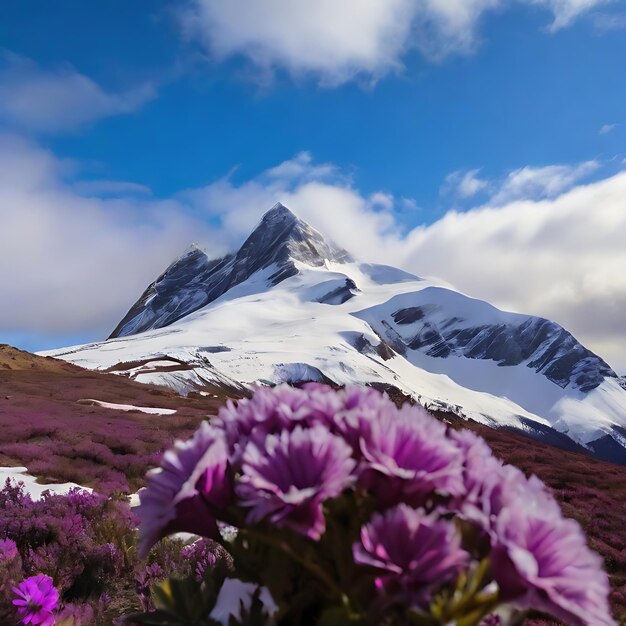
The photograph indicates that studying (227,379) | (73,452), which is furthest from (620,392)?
(73,452)

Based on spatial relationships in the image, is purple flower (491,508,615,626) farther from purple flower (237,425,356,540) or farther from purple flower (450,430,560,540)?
purple flower (237,425,356,540)

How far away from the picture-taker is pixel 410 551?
1270 mm

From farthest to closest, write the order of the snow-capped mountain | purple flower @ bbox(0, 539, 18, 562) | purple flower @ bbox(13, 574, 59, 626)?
1. the snow-capped mountain
2. purple flower @ bbox(0, 539, 18, 562)
3. purple flower @ bbox(13, 574, 59, 626)

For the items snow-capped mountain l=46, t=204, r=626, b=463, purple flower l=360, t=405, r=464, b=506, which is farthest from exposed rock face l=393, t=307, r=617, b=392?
purple flower l=360, t=405, r=464, b=506

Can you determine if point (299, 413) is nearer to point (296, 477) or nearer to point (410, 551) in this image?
point (296, 477)

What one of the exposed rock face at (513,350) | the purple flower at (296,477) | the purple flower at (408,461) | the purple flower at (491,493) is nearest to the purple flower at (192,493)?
the purple flower at (296,477)

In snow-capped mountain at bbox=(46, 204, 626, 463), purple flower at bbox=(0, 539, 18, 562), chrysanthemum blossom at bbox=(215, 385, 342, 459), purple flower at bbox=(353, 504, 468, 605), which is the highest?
snow-capped mountain at bbox=(46, 204, 626, 463)

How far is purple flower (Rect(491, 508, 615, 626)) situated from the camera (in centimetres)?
123

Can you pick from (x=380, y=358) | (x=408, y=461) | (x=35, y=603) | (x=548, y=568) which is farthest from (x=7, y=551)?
(x=380, y=358)

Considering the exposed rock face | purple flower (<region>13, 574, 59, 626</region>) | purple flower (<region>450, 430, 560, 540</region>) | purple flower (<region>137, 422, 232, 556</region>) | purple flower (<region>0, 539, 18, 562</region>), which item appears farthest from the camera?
the exposed rock face

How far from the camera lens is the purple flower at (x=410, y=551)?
3.99 feet

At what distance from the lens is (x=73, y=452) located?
38.0 feet

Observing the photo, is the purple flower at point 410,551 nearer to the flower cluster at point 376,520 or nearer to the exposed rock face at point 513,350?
the flower cluster at point 376,520

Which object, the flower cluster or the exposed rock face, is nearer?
the flower cluster
